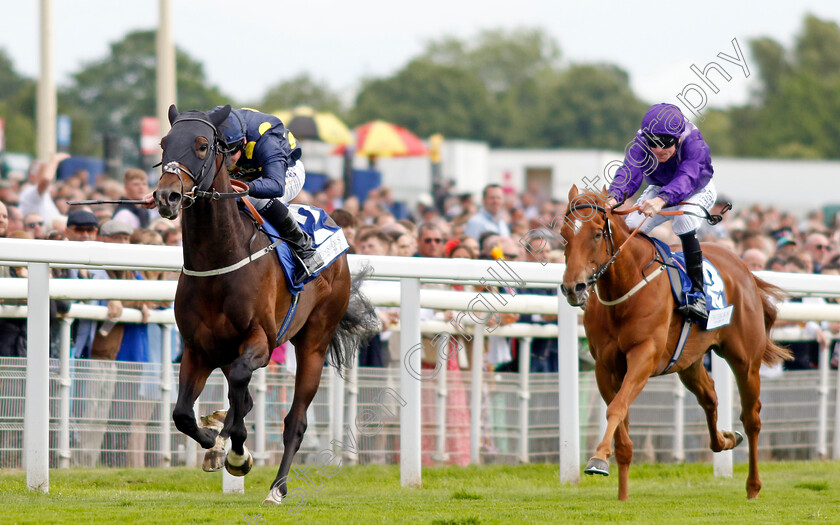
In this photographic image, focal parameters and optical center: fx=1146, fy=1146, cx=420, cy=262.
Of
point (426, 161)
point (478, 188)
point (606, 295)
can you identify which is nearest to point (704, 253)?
point (606, 295)

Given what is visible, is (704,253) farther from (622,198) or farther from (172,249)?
(172,249)

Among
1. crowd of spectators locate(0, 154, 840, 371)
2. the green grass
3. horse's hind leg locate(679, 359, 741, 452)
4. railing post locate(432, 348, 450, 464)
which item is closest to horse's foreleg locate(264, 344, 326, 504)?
the green grass

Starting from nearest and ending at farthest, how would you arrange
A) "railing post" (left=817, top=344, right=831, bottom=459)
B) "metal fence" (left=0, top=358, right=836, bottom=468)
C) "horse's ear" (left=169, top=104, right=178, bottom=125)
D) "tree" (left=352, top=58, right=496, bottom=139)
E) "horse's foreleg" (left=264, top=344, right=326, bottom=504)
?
"horse's ear" (left=169, top=104, right=178, bottom=125), "horse's foreleg" (left=264, top=344, right=326, bottom=504), "metal fence" (left=0, top=358, right=836, bottom=468), "railing post" (left=817, top=344, right=831, bottom=459), "tree" (left=352, top=58, right=496, bottom=139)

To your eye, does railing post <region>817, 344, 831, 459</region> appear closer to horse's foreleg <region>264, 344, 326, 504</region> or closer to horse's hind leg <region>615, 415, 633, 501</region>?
horse's hind leg <region>615, 415, 633, 501</region>

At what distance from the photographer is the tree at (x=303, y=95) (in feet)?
322

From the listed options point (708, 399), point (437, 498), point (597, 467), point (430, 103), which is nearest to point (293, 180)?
point (437, 498)

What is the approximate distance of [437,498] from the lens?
5945 millimetres

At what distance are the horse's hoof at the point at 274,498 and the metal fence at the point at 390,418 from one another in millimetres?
1209

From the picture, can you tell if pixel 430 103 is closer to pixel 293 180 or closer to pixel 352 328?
pixel 352 328

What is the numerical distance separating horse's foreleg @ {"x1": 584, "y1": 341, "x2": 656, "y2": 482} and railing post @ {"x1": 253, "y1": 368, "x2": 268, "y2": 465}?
201cm

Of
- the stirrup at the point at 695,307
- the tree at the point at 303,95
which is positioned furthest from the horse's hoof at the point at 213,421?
the tree at the point at 303,95

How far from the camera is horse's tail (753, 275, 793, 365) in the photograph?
7.24 meters

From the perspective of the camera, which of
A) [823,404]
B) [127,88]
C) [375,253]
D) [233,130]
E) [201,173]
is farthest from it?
[127,88]

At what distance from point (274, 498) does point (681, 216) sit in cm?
278
